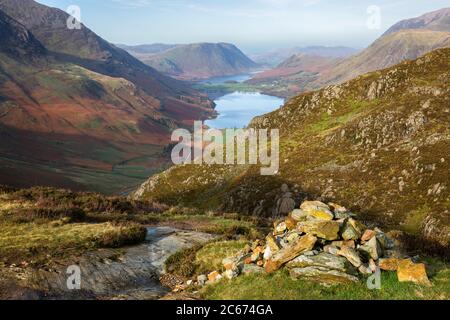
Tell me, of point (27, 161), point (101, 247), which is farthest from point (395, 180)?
point (27, 161)

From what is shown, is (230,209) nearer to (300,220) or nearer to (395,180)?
(395,180)

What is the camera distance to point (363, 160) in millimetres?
47406

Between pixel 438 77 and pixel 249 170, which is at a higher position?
pixel 438 77

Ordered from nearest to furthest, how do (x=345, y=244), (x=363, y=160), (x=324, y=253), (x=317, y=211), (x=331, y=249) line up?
(x=324, y=253) < (x=331, y=249) < (x=345, y=244) < (x=317, y=211) < (x=363, y=160)

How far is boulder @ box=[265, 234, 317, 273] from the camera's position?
17.5m

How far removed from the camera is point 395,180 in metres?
41.4

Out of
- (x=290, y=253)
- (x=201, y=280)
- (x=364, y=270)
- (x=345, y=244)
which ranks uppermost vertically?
(x=345, y=244)

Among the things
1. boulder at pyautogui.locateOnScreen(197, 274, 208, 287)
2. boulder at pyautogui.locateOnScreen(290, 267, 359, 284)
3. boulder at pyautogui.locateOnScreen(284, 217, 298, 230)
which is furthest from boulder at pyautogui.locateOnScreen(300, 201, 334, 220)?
boulder at pyautogui.locateOnScreen(197, 274, 208, 287)

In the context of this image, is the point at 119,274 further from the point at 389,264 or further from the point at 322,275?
the point at 389,264

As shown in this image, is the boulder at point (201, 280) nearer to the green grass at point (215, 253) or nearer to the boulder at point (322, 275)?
the green grass at point (215, 253)

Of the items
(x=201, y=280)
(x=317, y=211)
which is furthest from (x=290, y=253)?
(x=201, y=280)

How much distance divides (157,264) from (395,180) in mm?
28533

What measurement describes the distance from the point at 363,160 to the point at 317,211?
96.8 ft
